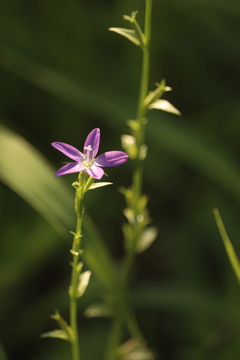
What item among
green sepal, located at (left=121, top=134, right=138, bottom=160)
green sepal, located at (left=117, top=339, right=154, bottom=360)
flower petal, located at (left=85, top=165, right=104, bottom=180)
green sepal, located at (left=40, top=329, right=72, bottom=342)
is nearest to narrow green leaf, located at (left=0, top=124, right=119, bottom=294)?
green sepal, located at (left=117, top=339, right=154, bottom=360)

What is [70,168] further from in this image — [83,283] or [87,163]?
[83,283]

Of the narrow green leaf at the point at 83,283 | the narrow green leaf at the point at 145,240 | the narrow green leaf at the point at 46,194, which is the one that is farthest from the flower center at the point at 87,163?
the narrow green leaf at the point at 145,240

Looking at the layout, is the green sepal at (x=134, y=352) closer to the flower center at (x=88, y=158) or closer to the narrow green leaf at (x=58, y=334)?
the narrow green leaf at (x=58, y=334)

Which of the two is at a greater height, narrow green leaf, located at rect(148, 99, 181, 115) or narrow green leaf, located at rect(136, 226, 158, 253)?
narrow green leaf, located at rect(148, 99, 181, 115)

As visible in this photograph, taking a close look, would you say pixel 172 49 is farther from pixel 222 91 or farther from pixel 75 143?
pixel 75 143

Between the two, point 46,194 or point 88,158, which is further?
point 46,194

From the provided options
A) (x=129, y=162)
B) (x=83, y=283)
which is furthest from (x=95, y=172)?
(x=129, y=162)

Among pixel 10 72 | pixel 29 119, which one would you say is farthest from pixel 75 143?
pixel 10 72

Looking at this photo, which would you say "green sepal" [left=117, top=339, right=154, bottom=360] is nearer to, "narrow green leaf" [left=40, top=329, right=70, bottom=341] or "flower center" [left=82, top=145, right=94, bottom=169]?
"narrow green leaf" [left=40, top=329, right=70, bottom=341]
